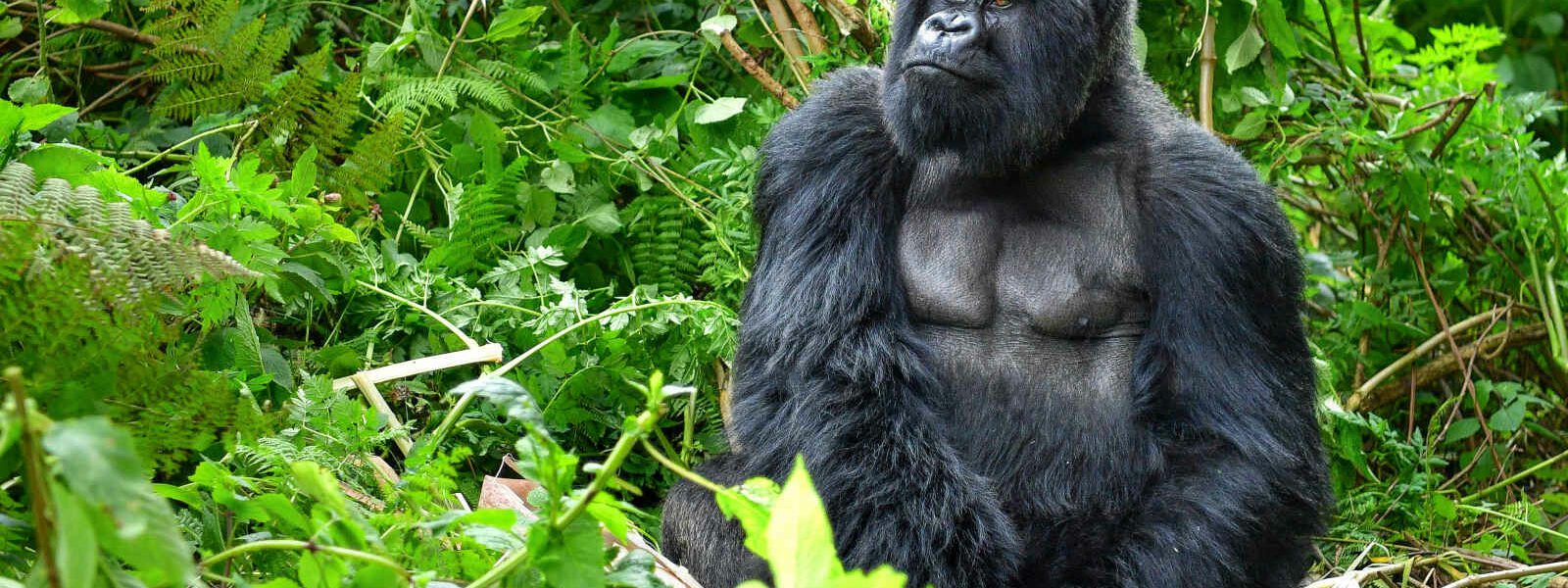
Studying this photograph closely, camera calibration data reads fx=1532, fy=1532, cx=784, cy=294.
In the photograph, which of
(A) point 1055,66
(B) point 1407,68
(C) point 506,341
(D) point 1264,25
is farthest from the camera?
(B) point 1407,68

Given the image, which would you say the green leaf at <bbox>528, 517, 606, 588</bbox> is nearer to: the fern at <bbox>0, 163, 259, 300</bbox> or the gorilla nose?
the fern at <bbox>0, 163, 259, 300</bbox>

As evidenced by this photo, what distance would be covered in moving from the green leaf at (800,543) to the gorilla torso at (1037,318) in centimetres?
147

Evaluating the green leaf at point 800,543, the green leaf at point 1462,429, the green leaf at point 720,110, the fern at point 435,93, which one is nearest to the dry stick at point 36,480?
the green leaf at point 800,543

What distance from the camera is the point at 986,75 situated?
3.02m

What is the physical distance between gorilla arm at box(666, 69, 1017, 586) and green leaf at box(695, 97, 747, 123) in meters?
0.68

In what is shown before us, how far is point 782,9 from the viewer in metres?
4.15

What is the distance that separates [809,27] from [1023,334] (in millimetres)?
1303

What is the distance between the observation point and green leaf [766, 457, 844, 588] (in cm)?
158

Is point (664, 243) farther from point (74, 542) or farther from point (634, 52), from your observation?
point (74, 542)

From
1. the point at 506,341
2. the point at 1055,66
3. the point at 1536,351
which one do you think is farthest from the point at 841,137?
the point at 1536,351

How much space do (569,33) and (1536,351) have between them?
9.95ft

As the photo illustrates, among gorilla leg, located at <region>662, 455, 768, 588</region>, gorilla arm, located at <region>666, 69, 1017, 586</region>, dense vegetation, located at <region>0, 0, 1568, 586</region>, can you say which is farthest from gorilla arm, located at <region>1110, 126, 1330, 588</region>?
gorilla leg, located at <region>662, 455, 768, 588</region>

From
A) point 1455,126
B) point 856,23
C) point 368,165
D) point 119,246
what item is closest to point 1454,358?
point 1455,126

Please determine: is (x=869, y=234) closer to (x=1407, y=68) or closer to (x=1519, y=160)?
(x=1519, y=160)
